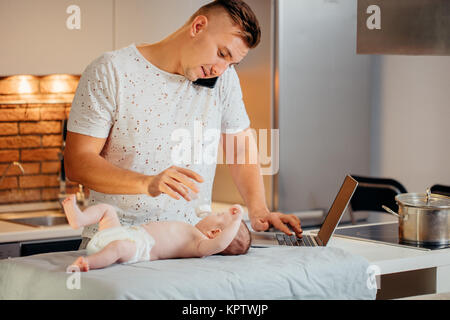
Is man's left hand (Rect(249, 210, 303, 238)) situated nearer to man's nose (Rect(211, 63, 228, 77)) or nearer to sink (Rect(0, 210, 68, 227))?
man's nose (Rect(211, 63, 228, 77))

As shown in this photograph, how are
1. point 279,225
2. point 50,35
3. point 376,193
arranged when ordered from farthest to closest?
point 376,193, point 50,35, point 279,225

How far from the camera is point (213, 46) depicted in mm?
1812

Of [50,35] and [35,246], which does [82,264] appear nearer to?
[35,246]

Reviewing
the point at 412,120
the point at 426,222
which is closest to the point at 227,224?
the point at 426,222

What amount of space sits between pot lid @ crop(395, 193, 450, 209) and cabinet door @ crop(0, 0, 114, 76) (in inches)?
63.3

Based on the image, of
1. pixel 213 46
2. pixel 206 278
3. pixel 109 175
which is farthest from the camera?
pixel 213 46

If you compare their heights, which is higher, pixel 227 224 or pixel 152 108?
pixel 152 108

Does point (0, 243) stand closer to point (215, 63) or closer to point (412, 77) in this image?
point (215, 63)

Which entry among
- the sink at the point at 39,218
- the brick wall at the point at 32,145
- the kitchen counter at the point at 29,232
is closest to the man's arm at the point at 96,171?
the kitchen counter at the point at 29,232

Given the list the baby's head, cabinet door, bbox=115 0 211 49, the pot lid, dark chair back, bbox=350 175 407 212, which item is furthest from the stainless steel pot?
cabinet door, bbox=115 0 211 49

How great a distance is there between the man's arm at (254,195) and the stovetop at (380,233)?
0.95ft

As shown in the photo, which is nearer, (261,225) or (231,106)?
(261,225)

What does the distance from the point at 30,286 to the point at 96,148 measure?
1.52ft

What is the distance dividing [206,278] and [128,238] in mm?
247
